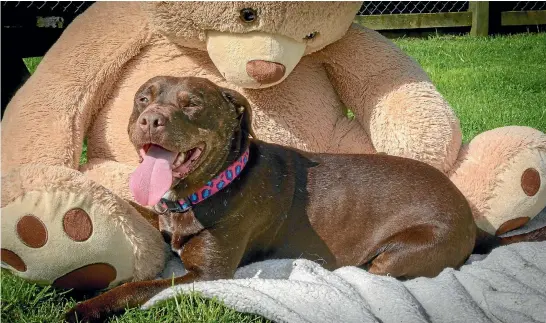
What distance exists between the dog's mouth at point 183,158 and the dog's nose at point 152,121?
0.14 meters

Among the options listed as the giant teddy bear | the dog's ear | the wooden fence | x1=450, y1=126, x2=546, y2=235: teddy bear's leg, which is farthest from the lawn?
x1=450, y1=126, x2=546, y2=235: teddy bear's leg

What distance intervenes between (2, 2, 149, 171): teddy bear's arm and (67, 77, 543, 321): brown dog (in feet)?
1.76

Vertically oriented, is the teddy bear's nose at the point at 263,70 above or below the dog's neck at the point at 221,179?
above

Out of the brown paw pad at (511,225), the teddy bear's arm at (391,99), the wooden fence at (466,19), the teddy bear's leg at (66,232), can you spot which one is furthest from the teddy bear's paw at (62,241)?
the wooden fence at (466,19)

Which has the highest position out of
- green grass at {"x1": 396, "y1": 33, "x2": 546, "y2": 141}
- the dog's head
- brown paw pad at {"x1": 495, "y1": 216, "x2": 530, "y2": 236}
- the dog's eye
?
the dog's eye

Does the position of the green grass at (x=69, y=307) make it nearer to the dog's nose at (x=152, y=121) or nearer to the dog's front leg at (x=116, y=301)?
the dog's front leg at (x=116, y=301)

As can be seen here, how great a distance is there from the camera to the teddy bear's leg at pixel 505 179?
3.78 meters

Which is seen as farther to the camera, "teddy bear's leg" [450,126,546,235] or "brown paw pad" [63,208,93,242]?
"teddy bear's leg" [450,126,546,235]

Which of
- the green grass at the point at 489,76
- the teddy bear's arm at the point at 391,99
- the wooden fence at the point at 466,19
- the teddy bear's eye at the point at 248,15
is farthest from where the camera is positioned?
the wooden fence at the point at 466,19

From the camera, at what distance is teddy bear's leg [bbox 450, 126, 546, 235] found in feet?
12.4

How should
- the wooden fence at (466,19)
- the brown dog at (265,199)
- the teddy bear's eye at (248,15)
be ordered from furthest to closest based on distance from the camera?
the wooden fence at (466,19), the teddy bear's eye at (248,15), the brown dog at (265,199)

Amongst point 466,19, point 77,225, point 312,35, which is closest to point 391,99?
point 312,35

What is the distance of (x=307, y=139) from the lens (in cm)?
388

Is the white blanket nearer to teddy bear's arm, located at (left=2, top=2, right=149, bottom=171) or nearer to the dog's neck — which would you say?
the dog's neck
